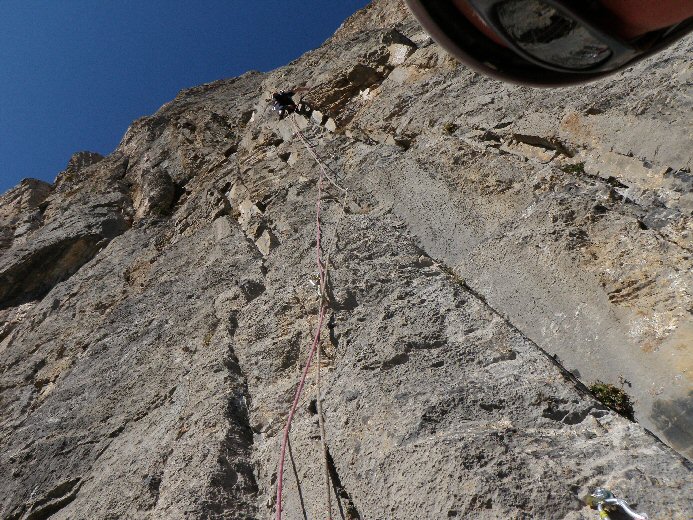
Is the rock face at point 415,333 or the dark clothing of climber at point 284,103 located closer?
the rock face at point 415,333

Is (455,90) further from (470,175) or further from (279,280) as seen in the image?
(279,280)

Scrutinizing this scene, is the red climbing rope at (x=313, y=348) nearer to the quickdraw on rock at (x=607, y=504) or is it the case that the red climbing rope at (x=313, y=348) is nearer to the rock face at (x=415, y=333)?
the rock face at (x=415, y=333)

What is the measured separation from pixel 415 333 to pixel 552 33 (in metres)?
3.32

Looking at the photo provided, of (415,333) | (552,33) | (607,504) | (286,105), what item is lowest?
(607,504)

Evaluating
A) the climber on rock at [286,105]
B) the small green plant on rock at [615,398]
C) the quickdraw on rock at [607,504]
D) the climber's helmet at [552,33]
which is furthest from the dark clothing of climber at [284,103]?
the climber's helmet at [552,33]

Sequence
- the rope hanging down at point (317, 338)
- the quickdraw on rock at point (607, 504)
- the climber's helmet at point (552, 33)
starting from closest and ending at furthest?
the climber's helmet at point (552, 33) < the quickdraw on rock at point (607, 504) < the rope hanging down at point (317, 338)

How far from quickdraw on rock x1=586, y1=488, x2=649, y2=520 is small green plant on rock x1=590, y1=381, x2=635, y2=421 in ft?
3.21

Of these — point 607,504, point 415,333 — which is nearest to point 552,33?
point 607,504

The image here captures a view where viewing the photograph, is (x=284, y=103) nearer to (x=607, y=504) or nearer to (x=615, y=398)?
(x=615, y=398)

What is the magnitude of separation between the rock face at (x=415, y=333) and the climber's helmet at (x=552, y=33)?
239cm

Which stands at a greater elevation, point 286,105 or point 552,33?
point 286,105

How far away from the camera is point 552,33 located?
162 cm

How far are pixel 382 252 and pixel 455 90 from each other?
3771 millimetres

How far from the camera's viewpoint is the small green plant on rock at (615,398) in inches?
149
